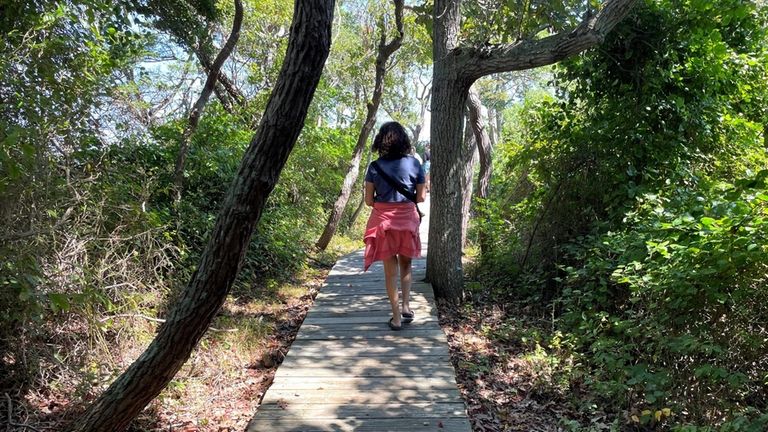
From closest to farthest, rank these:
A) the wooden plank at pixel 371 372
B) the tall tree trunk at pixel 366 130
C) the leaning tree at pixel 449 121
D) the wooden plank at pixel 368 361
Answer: the wooden plank at pixel 371 372 < the wooden plank at pixel 368 361 < the leaning tree at pixel 449 121 < the tall tree trunk at pixel 366 130

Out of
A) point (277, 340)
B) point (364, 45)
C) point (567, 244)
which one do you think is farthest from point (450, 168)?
point (364, 45)

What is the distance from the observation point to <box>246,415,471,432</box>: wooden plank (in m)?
3.29

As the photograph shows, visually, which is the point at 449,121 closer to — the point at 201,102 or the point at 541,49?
Answer: the point at 541,49

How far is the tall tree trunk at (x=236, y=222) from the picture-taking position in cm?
267

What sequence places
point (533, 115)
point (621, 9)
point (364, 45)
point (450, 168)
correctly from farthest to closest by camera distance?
point (364, 45)
point (533, 115)
point (450, 168)
point (621, 9)

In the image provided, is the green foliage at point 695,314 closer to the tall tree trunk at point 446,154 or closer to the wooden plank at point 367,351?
the wooden plank at point 367,351

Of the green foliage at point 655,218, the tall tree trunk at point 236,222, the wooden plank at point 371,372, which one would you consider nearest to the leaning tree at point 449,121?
the green foliage at point 655,218

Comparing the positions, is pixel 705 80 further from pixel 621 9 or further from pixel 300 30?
pixel 300 30

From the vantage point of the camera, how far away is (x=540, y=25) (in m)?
6.30

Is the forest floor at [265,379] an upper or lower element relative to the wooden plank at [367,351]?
lower

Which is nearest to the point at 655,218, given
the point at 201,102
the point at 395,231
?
A: the point at 395,231

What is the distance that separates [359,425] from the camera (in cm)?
334

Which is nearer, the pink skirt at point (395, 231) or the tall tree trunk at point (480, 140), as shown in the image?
the pink skirt at point (395, 231)

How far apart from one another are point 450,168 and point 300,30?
3.66 m
